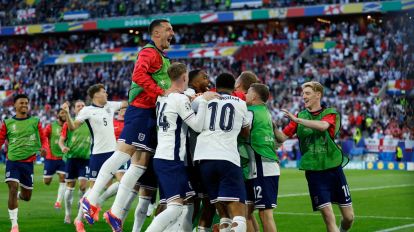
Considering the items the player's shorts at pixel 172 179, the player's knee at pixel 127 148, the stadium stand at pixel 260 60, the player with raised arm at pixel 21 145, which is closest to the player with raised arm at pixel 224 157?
the player's shorts at pixel 172 179

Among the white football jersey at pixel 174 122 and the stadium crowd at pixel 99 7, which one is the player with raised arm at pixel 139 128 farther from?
the stadium crowd at pixel 99 7

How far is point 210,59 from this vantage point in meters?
53.1

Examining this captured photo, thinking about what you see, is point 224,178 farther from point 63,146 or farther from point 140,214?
point 63,146

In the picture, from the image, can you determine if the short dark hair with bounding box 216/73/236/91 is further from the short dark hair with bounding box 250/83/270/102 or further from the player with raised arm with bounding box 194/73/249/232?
the short dark hair with bounding box 250/83/270/102

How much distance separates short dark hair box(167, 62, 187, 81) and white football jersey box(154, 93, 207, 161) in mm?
223

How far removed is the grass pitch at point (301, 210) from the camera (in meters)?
13.9

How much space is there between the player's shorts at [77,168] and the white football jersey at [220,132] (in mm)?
7686

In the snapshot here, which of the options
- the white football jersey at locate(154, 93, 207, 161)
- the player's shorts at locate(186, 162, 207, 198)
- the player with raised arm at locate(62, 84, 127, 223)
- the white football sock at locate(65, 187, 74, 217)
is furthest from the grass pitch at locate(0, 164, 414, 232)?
the white football jersey at locate(154, 93, 207, 161)

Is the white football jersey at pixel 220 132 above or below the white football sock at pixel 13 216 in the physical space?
above

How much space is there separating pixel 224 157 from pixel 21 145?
583 cm

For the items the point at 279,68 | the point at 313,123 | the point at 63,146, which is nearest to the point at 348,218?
the point at 313,123

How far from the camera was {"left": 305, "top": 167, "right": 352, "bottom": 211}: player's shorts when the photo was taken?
33.4 feet

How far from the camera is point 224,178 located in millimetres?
8883

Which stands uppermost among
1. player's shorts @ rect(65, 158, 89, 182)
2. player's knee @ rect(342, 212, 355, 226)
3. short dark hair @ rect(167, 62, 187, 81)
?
short dark hair @ rect(167, 62, 187, 81)
